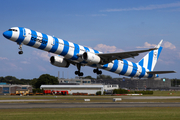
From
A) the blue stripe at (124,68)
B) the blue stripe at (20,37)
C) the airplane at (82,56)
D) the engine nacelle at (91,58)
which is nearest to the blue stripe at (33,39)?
the airplane at (82,56)

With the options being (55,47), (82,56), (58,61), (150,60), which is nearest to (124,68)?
(150,60)

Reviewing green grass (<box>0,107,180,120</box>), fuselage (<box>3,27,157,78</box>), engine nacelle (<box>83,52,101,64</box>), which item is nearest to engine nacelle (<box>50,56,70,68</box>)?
fuselage (<box>3,27,157,78</box>)

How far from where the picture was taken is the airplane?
1366 inches

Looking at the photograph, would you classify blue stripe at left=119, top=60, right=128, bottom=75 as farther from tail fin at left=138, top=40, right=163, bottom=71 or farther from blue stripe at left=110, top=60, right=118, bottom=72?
tail fin at left=138, top=40, right=163, bottom=71

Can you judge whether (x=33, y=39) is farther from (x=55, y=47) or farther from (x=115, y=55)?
(x=115, y=55)

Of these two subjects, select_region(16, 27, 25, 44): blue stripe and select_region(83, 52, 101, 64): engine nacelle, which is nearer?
select_region(16, 27, 25, 44): blue stripe

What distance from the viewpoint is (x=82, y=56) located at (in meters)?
40.1

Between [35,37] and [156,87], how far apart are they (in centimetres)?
16785

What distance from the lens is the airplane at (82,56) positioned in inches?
1366

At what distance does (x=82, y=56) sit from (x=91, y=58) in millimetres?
1519

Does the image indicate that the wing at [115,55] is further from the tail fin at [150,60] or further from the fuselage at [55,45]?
the tail fin at [150,60]

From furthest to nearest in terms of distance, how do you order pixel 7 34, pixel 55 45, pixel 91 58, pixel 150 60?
pixel 150 60, pixel 91 58, pixel 55 45, pixel 7 34

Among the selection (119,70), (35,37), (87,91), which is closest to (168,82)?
(87,91)

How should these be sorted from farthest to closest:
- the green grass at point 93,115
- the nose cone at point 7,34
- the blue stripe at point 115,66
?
the blue stripe at point 115,66 → the nose cone at point 7,34 → the green grass at point 93,115
